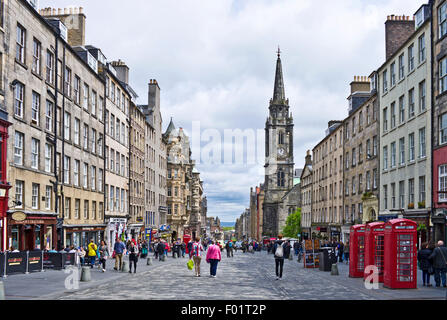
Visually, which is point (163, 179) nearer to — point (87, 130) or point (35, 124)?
point (87, 130)

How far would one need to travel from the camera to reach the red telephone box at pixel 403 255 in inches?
789

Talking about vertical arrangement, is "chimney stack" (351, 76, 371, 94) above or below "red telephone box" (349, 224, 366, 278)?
above

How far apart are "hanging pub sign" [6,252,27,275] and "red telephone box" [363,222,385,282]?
49.7 ft

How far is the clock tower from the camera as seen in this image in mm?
132125

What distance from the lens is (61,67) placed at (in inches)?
1476

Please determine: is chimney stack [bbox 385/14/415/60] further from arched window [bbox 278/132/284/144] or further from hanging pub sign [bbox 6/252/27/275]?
arched window [bbox 278/132/284/144]

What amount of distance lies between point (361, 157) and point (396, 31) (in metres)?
11.6

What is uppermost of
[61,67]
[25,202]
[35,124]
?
[61,67]

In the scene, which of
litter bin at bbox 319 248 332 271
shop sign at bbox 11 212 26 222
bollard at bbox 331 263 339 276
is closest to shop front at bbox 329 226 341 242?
litter bin at bbox 319 248 332 271

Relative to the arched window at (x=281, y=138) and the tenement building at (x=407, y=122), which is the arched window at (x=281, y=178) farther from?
the tenement building at (x=407, y=122)

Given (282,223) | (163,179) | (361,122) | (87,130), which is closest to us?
(87,130)

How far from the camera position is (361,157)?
4941 centimetres
